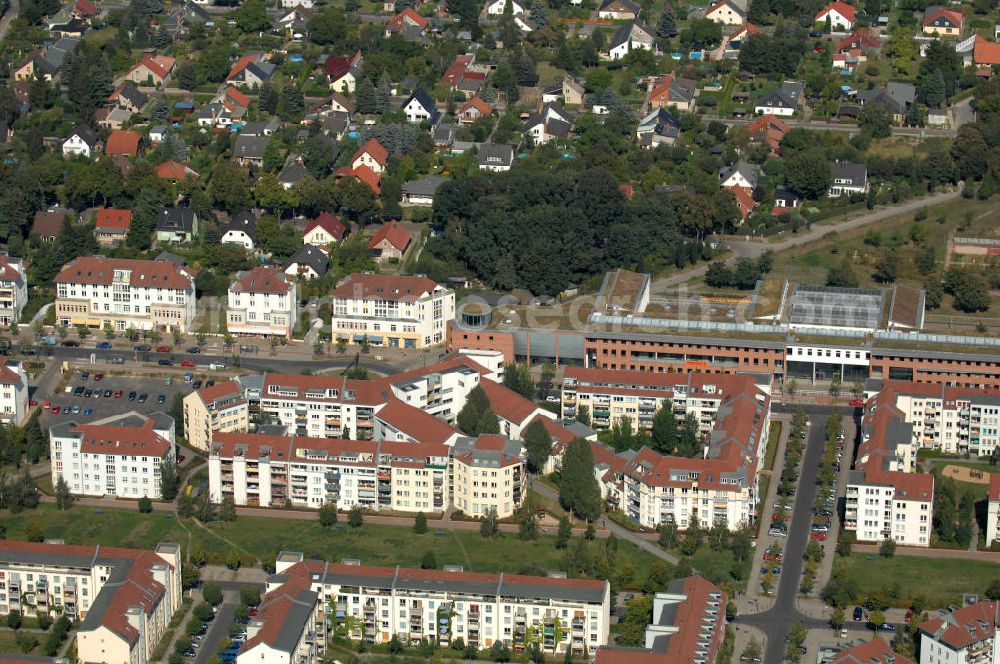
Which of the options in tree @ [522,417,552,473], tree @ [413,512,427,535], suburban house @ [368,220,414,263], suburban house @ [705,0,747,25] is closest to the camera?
tree @ [413,512,427,535]

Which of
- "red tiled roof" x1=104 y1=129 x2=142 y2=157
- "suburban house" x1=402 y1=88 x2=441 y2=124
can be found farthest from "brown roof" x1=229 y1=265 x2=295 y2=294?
"suburban house" x1=402 y1=88 x2=441 y2=124

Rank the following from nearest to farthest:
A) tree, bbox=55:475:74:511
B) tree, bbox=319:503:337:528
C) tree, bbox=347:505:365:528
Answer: tree, bbox=347:505:365:528
tree, bbox=319:503:337:528
tree, bbox=55:475:74:511

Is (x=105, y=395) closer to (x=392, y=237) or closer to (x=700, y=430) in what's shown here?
(x=392, y=237)

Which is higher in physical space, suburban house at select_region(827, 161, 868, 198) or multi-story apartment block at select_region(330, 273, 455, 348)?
suburban house at select_region(827, 161, 868, 198)

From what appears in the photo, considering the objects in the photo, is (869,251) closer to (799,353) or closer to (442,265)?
(799,353)

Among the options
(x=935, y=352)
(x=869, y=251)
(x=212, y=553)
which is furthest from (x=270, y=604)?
(x=869, y=251)

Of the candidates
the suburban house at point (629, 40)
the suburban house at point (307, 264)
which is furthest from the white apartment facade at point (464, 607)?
the suburban house at point (629, 40)

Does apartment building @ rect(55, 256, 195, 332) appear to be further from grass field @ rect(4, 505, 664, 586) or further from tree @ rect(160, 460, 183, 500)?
grass field @ rect(4, 505, 664, 586)
